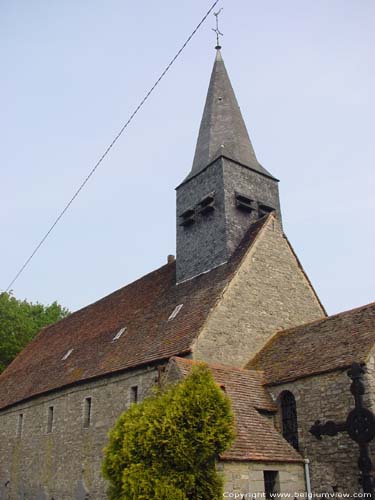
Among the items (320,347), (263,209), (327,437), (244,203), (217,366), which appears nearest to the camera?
(327,437)

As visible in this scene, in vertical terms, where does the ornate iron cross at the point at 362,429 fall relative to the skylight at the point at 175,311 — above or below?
below

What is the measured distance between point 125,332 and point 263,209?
266 inches

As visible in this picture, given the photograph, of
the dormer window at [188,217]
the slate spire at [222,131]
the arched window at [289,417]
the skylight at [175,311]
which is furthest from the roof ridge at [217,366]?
the slate spire at [222,131]

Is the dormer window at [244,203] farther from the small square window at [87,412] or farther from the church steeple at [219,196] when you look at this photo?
the small square window at [87,412]

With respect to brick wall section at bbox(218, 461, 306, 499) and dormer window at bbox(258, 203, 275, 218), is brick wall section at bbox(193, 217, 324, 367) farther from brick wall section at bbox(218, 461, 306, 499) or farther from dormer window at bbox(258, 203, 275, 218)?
brick wall section at bbox(218, 461, 306, 499)

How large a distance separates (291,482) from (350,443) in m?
1.62

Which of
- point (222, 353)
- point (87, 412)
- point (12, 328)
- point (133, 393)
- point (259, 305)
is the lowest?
point (87, 412)

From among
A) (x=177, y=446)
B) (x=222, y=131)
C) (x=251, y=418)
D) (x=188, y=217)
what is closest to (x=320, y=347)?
(x=251, y=418)

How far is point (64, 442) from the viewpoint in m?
18.2

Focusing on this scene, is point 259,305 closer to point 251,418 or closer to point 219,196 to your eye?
point 219,196

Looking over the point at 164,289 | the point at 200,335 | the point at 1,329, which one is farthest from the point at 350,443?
the point at 1,329

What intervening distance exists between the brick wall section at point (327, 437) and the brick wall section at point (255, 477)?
0.42 metres

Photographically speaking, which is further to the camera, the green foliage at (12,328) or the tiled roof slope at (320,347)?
the green foliage at (12,328)

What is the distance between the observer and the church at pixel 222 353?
1228 cm
